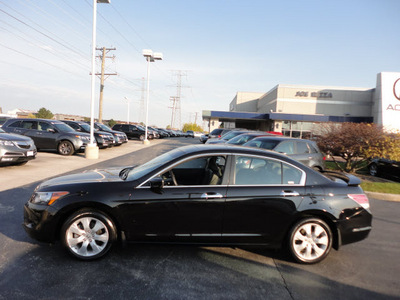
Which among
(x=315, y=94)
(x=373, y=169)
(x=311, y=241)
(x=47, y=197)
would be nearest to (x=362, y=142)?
(x=373, y=169)

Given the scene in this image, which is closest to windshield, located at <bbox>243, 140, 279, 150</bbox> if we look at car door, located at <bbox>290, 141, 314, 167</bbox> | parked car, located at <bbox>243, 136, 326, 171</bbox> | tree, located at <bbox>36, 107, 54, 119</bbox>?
parked car, located at <bbox>243, 136, 326, 171</bbox>

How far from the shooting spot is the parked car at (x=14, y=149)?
8.92 metres

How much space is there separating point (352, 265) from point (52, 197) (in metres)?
4.04

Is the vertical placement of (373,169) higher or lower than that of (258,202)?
lower

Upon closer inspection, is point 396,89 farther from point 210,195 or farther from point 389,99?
point 210,195

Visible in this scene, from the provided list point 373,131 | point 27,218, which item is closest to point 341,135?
point 373,131

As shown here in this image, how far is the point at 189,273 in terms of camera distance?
132 inches

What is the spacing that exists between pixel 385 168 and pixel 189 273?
36.8ft

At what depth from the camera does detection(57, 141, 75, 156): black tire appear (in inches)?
535

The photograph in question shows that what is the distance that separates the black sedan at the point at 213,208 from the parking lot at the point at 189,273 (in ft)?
0.87

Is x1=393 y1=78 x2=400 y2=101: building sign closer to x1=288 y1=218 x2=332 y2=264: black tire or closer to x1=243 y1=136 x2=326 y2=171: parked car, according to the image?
x1=243 y1=136 x2=326 y2=171: parked car

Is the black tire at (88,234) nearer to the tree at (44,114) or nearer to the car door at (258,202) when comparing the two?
the car door at (258,202)

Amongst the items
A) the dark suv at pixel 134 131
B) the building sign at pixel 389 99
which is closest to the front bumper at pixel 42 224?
the dark suv at pixel 134 131

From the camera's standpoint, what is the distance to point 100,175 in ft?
13.5
